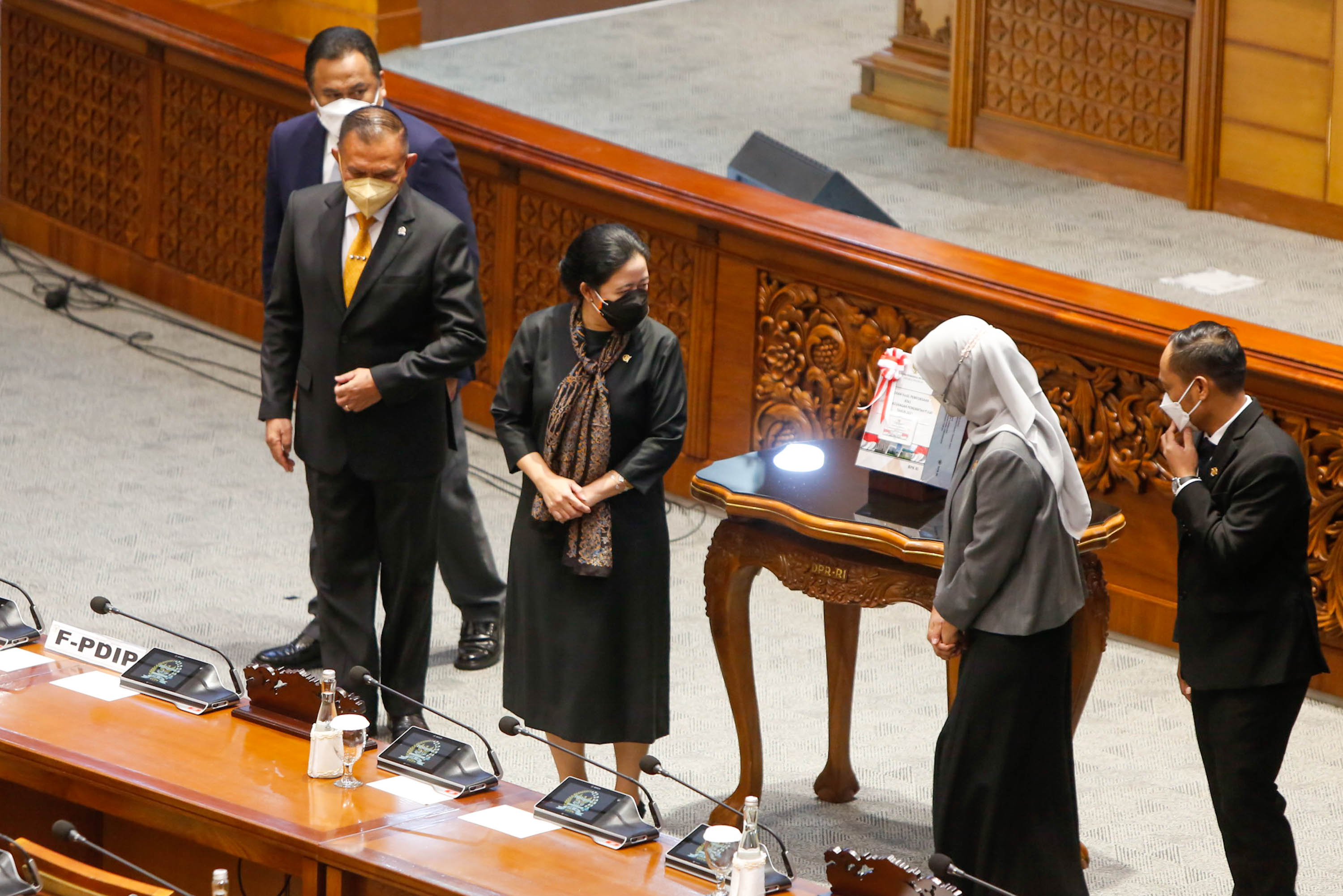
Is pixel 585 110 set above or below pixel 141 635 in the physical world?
above

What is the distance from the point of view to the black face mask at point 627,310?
4.25 metres

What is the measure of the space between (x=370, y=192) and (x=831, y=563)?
1311mm

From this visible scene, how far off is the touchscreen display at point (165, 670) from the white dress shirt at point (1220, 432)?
1.97m

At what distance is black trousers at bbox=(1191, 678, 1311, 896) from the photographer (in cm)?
399

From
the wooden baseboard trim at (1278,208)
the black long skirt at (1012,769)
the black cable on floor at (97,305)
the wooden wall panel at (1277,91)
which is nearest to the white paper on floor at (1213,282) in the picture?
the wooden baseboard trim at (1278,208)

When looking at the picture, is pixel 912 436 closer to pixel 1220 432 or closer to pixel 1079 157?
pixel 1220 432

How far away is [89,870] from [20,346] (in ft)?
16.4

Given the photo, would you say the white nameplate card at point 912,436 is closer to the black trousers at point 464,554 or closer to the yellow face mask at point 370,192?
the yellow face mask at point 370,192

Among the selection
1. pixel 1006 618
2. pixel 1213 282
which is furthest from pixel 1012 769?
pixel 1213 282

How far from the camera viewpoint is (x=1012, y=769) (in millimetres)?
3906

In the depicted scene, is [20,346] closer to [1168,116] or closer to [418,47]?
[418,47]

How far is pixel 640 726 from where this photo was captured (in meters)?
4.45

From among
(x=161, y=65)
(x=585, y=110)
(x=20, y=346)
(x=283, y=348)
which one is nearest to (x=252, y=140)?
(x=161, y=65)

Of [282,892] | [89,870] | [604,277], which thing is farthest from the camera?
Result: [604,277]
